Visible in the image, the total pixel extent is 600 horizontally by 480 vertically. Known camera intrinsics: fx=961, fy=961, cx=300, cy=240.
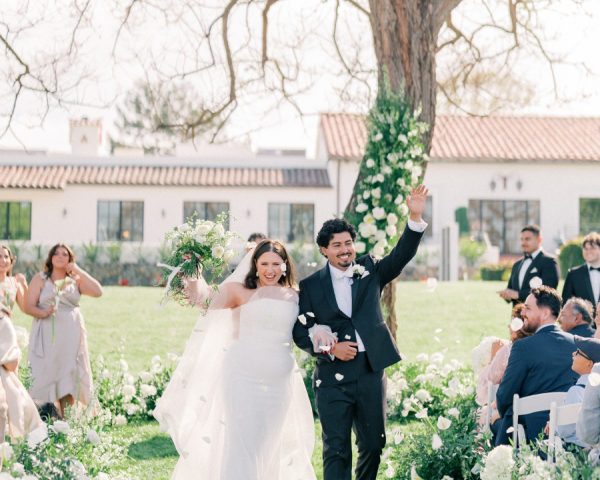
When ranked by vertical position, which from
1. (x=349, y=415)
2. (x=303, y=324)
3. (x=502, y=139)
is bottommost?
(x=349, y=415)

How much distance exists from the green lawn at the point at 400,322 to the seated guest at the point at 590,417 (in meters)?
6.77

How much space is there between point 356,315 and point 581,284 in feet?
15.2

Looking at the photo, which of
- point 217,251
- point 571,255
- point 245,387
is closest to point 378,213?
point 217,251

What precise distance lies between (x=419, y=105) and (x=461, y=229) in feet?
83.1

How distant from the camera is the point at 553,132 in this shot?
36875 millimetres

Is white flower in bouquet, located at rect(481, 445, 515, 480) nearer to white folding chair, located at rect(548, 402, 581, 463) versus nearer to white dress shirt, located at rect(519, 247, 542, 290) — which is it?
white folding chair, located at rect(548, 402, 581, 463)

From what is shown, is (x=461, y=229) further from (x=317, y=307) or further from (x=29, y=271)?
(x=317, y=307)

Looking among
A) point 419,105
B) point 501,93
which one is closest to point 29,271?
point 501,93

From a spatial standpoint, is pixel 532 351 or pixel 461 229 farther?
pixel 461 229

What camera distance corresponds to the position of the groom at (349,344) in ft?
19.2

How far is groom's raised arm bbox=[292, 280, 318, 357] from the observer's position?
5941mm

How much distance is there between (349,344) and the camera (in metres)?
5.75

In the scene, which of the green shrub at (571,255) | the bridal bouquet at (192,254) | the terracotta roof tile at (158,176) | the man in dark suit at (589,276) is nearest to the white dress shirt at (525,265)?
the man in dark suit at (589,276)

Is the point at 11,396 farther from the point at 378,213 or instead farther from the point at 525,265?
the point at 525,265
